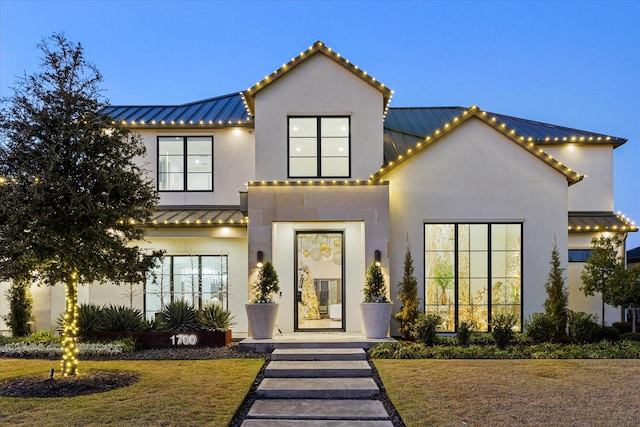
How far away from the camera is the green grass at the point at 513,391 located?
720 centimetres

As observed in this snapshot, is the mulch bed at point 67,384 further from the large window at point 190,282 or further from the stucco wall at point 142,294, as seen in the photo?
the stucco wall at point 142,294

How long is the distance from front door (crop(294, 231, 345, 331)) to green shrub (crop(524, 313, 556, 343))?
483 cm

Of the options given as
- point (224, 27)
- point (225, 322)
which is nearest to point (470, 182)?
point (225, 322)

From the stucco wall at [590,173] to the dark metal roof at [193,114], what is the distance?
10.6 metres

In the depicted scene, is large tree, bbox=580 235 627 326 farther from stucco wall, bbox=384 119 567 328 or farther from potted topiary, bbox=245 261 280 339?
potted topiary, bbox=245 261 280 339

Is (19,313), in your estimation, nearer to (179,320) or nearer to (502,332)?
(179,320)

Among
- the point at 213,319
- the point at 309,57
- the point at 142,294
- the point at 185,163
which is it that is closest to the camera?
the point at 213,319

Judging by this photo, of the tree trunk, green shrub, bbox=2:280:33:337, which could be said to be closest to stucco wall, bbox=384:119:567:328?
the tree trunk

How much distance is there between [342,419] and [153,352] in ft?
20.8

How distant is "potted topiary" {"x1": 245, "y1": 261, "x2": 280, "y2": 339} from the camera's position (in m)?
12.5

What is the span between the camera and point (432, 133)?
17609 mm

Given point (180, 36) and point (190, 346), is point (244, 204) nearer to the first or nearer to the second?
point (190, 346)

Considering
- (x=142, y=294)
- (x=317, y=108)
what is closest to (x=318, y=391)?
(x=317, y=108)

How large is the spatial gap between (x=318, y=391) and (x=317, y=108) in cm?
811
